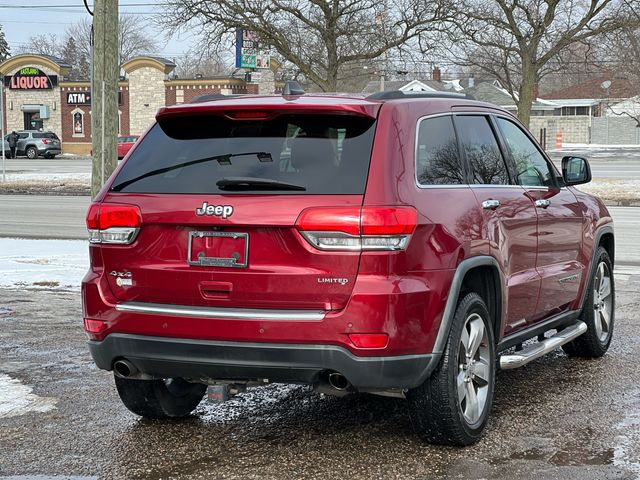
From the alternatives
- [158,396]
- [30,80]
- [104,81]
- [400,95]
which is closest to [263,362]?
[158,396]

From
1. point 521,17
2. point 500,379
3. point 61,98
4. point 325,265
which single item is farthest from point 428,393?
point 61,98

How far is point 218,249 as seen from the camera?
184 inches

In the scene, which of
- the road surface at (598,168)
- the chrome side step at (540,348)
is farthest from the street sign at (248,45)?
the chrome side step at (540,348)

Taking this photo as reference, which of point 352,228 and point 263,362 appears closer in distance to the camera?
point 352,228

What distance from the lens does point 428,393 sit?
4891 mm

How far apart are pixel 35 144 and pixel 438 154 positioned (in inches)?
2049

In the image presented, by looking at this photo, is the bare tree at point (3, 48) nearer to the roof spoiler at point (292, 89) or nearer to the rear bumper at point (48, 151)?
the rear bumper at point (48, 151)

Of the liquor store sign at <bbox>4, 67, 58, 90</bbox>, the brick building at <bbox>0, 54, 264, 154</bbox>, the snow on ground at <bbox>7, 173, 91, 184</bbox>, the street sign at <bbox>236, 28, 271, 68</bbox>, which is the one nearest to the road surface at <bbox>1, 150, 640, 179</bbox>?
the snow on ground at <bbox>7, 173, 91, 184</bbox>

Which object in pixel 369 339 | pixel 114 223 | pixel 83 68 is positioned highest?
pixel 83 68

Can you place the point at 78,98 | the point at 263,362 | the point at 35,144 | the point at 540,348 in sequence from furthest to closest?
the point at 78,98, the point at 35,144, the point at 540,348, the point at 263,362

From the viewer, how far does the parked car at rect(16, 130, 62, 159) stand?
54372 mm

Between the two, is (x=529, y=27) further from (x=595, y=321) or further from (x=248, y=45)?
(x=595, y=321)

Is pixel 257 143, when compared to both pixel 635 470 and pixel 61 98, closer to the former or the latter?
pixel 635 470

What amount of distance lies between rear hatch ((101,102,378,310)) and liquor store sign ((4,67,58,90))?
201 feet
